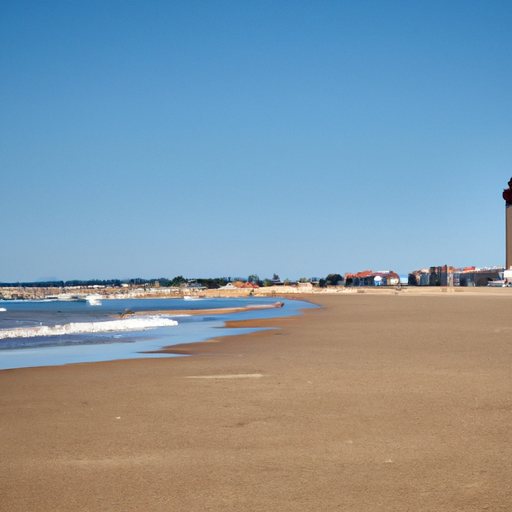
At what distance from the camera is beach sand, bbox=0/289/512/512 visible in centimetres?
434

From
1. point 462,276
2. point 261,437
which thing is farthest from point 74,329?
point 462,276

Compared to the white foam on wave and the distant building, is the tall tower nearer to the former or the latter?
the distant building

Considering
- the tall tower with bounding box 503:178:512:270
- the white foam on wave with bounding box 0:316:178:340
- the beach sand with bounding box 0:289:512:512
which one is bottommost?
the white foam on wave with bounding box 0:316:178:340

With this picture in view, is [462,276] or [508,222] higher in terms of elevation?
[508,222]

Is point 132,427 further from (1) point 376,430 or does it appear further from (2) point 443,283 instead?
(2) point 443,283

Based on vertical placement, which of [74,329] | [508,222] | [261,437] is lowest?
[74,329]

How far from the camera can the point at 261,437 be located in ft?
19.6

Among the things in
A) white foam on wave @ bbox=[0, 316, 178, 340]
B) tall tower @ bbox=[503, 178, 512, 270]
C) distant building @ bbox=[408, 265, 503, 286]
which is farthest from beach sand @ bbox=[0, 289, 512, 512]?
distant building @ bbox=[408, 265, 503, 286]

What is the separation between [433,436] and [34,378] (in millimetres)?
7610

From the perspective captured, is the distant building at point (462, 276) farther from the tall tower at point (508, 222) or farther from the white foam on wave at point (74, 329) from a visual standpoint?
the white foam on wave at point (74, 329)

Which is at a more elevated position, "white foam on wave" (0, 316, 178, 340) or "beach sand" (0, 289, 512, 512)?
"beach sand" (0, 289, 512, 512)

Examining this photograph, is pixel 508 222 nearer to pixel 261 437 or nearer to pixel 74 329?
pixel 74 329

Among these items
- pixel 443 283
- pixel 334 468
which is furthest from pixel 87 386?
pixel 443 283

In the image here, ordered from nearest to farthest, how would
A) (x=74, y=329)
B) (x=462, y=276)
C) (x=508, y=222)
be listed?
A: (x=74, y=329) → (x=508, y=222) → (x=462, y=276)
